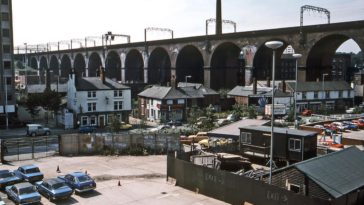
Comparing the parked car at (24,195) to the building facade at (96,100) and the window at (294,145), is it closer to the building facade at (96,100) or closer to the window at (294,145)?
the window at (294,145)

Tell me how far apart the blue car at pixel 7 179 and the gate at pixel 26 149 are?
27.9 ft

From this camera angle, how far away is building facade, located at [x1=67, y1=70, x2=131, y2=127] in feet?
187

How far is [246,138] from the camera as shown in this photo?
102 ft

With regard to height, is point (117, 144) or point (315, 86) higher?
point (315, 86)

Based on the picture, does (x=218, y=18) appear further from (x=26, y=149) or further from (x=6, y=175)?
(x=6, y=175)

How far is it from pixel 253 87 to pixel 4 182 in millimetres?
53512

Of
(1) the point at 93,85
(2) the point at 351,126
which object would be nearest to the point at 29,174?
(1) the point at 93,85

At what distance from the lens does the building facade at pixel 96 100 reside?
57.0 meters

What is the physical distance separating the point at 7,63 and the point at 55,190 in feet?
145

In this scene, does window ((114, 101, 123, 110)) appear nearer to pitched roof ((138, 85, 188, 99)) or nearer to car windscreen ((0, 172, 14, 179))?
pitched roof ((138, 85, 188, 99))

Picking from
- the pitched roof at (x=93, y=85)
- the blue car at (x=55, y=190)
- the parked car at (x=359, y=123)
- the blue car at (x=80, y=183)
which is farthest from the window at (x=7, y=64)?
the parked car at (x=359, y=123)

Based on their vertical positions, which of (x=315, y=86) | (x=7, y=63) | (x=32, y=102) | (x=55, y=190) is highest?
(x=7, y=63)

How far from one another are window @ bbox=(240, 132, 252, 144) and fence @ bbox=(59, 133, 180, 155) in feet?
28.0

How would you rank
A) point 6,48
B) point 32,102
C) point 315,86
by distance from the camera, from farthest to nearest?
point 315,86
point 6,48
point 32,102
